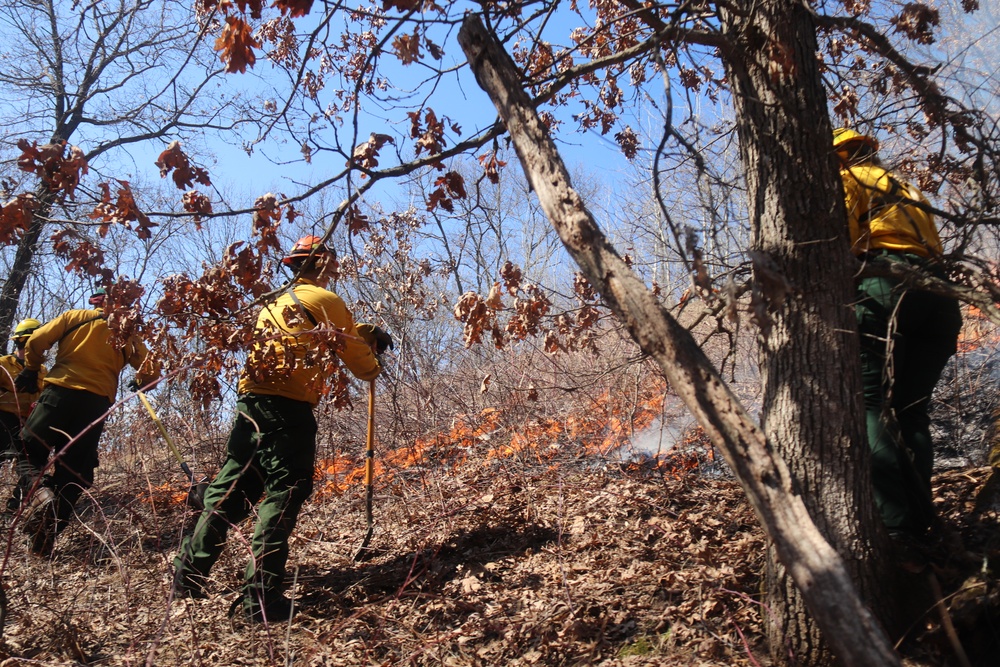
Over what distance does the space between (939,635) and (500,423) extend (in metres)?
4.71

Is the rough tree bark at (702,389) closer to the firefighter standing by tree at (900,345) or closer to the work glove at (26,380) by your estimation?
the firefighter standing by tree at (900,345)

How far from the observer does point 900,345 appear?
354cm

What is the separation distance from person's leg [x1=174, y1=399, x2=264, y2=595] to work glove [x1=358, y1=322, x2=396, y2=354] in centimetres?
90

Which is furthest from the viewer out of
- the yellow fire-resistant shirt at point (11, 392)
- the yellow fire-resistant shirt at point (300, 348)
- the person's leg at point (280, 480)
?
the yellow fire-resistant shirt at point (11, 392)

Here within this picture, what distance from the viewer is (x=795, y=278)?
3070 millimetres

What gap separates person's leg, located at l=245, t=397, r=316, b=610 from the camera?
4023 mm

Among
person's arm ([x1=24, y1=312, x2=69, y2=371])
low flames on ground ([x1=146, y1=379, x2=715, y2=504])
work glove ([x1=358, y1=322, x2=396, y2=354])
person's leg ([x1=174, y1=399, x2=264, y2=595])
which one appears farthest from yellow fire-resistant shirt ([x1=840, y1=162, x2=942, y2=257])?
person's arm ([x1=24, y1=312, x2=69, y2=371])

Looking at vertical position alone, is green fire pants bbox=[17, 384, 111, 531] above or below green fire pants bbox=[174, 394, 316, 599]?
above

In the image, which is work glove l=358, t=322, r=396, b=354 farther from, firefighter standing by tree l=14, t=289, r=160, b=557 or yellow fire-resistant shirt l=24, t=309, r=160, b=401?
yellow fire-resistant shirt l=24, t=309, r=160, b=401

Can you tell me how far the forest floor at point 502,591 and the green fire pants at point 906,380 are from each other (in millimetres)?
303

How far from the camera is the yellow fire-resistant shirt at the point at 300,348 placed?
3.88 m

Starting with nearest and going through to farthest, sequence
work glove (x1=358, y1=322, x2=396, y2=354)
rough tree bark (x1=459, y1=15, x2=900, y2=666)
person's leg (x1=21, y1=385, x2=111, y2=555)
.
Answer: rough tree bark (x1=459, y1=15, x2=900, y2=666) < work glove (x1=358, y1=322, x2=396, y2=354) < person's leg (x1=21, y1=385, x2=111, y2=555)

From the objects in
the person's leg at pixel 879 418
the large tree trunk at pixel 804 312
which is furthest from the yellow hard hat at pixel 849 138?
the person's leg at pixel 879 418

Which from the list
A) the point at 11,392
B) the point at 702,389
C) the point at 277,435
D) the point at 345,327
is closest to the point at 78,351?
the point at 11,392
